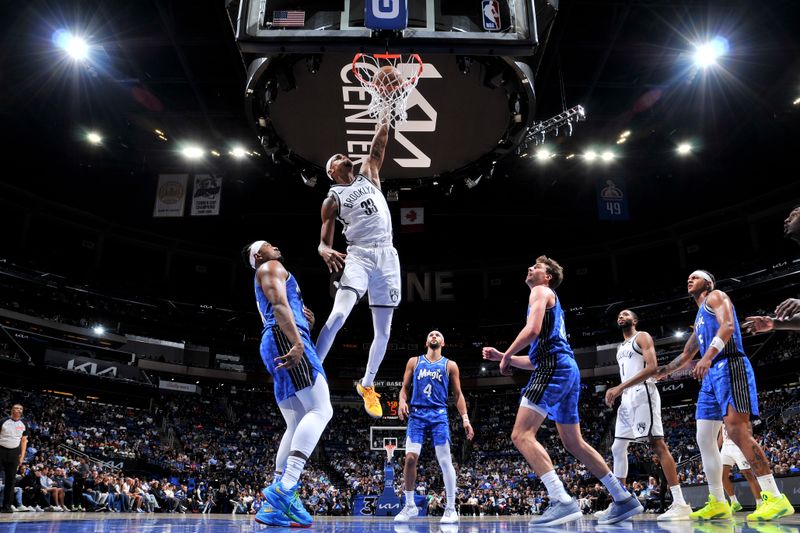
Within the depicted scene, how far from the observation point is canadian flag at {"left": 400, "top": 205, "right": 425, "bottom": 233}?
21641 mm

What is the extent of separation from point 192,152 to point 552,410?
19.4 metres

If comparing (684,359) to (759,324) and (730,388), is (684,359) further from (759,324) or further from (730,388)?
(759,324)

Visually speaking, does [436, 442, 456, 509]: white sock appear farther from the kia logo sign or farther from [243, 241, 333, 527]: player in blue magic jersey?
the kia logo sign

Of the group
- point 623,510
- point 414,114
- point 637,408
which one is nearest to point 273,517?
point 623,510

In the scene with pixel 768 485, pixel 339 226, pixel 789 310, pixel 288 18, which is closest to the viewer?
pixel 789 310

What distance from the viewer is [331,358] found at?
118 feet

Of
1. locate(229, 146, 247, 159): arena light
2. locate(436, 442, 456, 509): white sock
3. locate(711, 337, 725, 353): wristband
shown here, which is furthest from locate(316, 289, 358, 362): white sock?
locate(229, 146, 247, 159): arena light

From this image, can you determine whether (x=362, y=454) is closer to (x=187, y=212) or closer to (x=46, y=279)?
(x=187, y=212)

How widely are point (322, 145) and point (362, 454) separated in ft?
76.0

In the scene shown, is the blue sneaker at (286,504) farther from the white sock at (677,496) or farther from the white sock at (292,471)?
the white sock at (677,496)

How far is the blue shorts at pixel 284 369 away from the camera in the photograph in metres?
4.33

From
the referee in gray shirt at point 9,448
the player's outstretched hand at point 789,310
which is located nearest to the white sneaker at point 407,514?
the player's outstretched hand at point 789,310

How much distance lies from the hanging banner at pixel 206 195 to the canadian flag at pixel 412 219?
7.04 m

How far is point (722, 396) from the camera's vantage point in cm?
541
